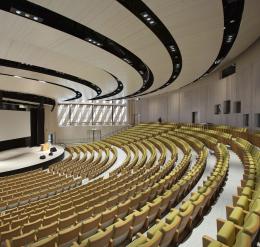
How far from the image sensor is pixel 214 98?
15.9 m

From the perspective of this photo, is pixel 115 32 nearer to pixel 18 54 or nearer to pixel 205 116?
pixel 18 54

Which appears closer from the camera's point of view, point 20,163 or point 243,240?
point 243,240

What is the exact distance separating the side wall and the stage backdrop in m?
12.6

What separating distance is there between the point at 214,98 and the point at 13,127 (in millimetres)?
13863

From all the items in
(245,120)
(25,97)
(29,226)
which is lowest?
(29,226)

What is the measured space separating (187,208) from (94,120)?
80.1ft

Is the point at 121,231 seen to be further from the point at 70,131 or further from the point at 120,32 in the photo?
the point at 70,131

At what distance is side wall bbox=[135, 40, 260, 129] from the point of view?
1109cm

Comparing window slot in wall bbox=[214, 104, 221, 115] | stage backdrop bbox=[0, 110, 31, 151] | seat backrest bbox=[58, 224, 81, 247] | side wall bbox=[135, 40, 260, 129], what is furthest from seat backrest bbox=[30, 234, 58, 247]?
window slot in wall bbox=[214, 104, 221, 115]

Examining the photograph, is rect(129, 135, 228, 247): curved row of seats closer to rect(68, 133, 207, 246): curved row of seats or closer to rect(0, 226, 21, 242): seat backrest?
rect(68, 133, 207, 246): curved row of seats

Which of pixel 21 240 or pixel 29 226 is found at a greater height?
pixel 21 240

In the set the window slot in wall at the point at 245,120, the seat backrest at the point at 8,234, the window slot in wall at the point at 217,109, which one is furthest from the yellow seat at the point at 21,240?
the window slot in wall at the point at 217,109

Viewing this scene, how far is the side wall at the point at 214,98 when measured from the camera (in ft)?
36.4

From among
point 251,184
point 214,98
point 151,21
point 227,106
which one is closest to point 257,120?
point 227,106
